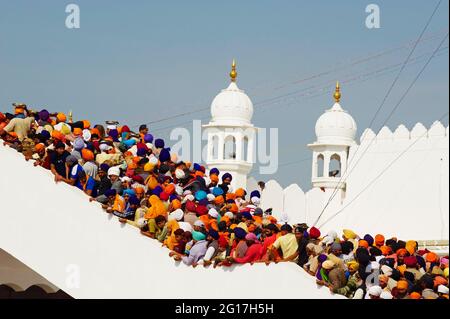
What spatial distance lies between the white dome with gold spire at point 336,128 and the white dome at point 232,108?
243 centimetres

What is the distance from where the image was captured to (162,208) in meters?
13.3

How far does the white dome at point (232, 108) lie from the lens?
92.0 ft

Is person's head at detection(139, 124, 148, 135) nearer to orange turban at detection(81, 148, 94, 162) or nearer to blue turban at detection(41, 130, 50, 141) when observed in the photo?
blue turban at detection(41, 130, 50, 141)

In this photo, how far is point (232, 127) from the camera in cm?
2797

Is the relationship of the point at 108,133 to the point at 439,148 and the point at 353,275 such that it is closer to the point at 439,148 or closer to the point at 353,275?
the point at 353,275

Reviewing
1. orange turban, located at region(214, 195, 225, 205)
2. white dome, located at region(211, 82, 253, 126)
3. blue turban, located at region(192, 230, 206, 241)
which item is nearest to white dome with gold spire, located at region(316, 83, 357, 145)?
white dome, located at region(211, 82, 253, 126)

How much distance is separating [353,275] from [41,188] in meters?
4.49

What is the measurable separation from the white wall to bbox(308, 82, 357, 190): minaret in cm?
203

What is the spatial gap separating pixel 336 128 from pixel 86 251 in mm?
16750

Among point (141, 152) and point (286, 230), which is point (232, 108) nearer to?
point (141, 152)

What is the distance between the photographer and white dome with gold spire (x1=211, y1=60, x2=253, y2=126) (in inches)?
1104

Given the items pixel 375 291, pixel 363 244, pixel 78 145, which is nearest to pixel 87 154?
pixel 78 145
